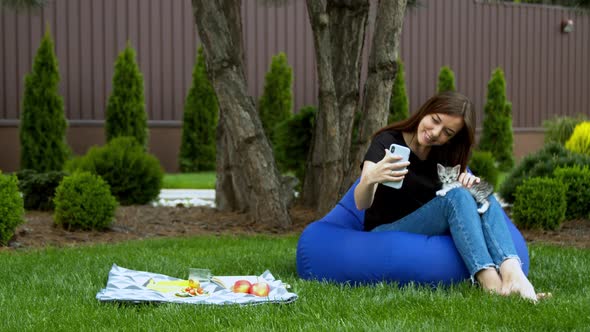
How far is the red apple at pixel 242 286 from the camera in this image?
4477 millimetres

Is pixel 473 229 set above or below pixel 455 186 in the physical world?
below

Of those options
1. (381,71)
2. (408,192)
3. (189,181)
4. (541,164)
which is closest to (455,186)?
(408,192)

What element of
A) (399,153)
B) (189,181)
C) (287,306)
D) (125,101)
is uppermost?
(125,101)

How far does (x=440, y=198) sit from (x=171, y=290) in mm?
1576

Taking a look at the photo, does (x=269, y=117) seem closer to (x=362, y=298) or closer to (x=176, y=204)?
(x=176, y=204)

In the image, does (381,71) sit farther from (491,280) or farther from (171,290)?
(171,290)

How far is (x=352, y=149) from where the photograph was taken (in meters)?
9.05

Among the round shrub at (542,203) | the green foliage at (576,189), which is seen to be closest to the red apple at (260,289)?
the round shrub at (542,203)

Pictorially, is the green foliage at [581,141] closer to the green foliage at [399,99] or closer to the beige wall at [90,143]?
the green foliage at [399,99]

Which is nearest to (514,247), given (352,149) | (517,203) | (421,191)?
(421,191)

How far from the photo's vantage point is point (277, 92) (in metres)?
16.0

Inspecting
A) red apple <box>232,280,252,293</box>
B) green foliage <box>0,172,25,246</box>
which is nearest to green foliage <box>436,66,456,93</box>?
green foliage <box>0,172,25,246</box>

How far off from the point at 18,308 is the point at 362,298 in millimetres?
1739

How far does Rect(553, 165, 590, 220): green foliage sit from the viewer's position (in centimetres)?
821
